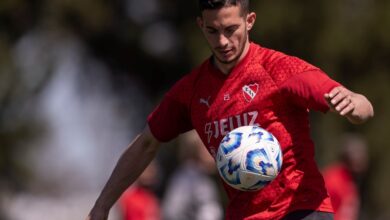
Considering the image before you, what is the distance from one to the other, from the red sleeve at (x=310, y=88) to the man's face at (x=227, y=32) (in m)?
0.40

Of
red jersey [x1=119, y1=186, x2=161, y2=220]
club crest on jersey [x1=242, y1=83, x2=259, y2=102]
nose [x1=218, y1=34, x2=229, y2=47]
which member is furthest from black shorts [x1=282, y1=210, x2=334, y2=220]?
red jersey [x1=119, y1=186, x2=161, y2=220]

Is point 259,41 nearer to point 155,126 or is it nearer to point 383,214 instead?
point 383,214

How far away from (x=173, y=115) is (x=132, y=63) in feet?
58.8

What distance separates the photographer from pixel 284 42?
2308 centimetres

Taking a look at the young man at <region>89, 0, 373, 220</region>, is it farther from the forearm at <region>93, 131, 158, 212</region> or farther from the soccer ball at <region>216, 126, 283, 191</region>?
the forearm at <region>93, 131, 158, 212</region>

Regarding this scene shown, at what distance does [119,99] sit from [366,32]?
555cm

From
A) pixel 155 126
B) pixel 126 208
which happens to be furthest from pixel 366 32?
pixel 155 126

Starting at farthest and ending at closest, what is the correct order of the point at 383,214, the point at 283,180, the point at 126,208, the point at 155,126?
1. the point at 383,214
2. the point at 126,208
3. the point at 155,126
4. the point at 283,180

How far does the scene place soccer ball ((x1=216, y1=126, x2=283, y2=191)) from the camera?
263 inches

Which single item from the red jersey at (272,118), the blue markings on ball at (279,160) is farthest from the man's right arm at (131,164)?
the blue markings on ball at (279,160)

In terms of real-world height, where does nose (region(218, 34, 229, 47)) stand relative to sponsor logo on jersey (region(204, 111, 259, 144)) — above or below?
above

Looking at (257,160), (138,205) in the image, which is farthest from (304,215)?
(138,205)

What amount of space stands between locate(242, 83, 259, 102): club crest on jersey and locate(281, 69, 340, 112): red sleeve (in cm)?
19

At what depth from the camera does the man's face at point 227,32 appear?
7.00 m
